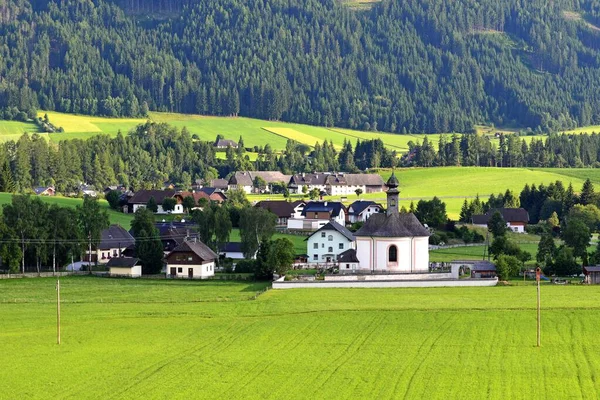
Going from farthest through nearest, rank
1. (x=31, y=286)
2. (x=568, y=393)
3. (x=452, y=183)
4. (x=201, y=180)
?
(x=201, y=180), (x=452, y=183), (x=31, y=286), (x=568, y=393)

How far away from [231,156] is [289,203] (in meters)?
63.2

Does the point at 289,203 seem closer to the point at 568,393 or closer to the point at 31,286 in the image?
the point at 31,286

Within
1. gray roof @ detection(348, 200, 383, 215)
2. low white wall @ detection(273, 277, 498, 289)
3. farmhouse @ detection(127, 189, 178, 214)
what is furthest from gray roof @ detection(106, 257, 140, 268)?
farmhouse @ detection(127, 189, 178, 214)

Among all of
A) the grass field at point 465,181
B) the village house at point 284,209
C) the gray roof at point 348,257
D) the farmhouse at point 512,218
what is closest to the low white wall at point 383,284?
the gray roof at point 348,257

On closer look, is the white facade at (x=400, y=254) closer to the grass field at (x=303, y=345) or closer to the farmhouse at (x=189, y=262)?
the grass field at (x=303, y=345)

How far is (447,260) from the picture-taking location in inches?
3150

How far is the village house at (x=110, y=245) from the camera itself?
271 ft

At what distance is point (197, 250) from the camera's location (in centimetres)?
7331

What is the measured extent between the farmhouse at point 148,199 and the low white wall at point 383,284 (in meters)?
53.0

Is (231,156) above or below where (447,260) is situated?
above

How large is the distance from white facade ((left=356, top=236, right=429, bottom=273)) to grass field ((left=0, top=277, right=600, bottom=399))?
9.68 m

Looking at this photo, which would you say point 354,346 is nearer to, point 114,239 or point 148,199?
point 114,239

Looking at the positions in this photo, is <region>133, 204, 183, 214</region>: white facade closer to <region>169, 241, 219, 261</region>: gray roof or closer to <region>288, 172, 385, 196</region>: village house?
<region>288, 172, 385, 196</region>: village house

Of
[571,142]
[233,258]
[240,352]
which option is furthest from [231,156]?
[240,352]
